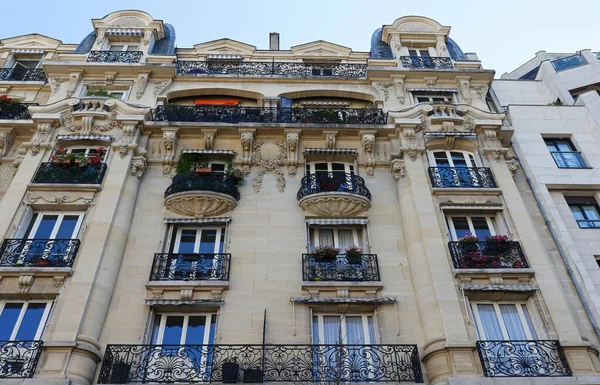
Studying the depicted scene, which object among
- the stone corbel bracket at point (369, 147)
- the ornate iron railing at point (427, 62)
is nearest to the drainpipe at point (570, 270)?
the stone corbel bracket at point (369, 147)

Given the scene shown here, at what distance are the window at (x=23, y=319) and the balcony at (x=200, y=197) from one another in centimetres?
375

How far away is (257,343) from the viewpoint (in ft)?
32.6

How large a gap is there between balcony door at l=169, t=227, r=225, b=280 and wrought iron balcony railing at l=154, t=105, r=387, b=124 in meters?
3.96

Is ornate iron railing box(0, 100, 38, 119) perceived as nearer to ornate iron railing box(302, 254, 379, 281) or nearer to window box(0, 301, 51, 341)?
window box(0, 301, 51, 341)

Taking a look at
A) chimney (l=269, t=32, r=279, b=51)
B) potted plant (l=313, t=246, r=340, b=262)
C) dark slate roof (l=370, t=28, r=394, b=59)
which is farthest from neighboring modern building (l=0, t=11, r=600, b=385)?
chimney (l=269, t=32, r=279, b=51)

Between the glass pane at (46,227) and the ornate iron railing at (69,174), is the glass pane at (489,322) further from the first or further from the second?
the glass pane at (46,227)

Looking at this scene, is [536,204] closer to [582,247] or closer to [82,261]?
[582,247]

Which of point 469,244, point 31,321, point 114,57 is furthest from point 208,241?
point 114,57

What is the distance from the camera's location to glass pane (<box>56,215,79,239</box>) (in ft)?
38.2

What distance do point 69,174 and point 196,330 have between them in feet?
18.7

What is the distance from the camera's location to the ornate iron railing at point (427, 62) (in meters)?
16.9

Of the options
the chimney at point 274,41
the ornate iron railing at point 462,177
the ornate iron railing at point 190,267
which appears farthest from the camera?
the chimney at point 274,41

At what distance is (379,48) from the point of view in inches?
727

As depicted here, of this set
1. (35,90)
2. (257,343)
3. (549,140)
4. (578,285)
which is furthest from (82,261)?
(549,140)
